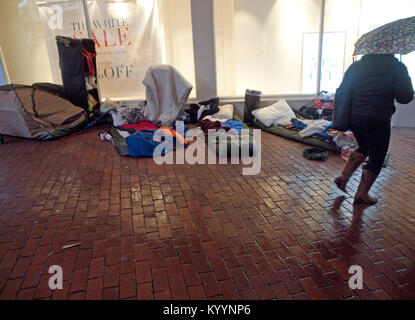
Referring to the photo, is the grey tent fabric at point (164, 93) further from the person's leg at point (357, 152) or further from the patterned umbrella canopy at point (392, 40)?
the patterned umbrella canopy at point (392, 40)

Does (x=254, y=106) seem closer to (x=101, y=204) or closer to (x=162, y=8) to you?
(x=162, y=8)

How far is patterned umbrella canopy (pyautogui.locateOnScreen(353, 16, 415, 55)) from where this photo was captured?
2.72 m

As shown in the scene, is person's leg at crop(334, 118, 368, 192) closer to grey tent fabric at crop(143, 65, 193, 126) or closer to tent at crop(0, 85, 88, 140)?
grey tent fabric at crop(143, 65, 193, 126)

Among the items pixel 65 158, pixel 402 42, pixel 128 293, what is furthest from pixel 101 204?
pixel 402 42

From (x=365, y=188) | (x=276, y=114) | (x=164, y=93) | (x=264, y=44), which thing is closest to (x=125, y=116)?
(x=164, y=93)

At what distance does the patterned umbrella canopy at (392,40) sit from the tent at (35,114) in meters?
5.03

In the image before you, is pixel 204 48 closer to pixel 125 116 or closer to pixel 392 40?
pixel 125 116

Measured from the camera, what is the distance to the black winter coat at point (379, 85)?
8.66ft

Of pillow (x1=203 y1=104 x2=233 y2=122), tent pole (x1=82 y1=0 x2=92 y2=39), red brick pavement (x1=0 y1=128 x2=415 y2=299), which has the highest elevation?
tent pole (x1=82 y1=0 x2=92 y2=39)

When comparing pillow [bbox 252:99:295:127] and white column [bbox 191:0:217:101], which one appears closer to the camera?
pillow [bbox 252:99:295:127]

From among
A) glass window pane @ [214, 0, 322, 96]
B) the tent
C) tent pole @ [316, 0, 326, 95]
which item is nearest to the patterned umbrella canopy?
tent pole @ [316, 0, 326, 95]

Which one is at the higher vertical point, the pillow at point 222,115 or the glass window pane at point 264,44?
the glass window pane at point 264,44

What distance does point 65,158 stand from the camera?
15.0 feet

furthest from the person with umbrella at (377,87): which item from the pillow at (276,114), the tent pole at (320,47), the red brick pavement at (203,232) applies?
the tent pole at (320,47)
